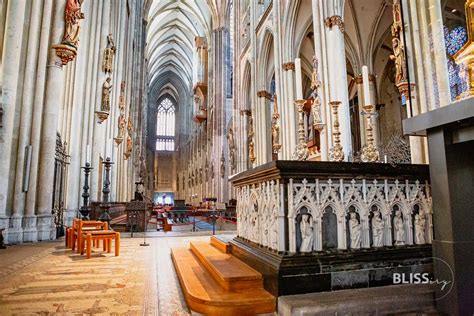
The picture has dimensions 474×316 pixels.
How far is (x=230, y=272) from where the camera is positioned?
2.66 meters

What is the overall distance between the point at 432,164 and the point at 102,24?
36.2 ft

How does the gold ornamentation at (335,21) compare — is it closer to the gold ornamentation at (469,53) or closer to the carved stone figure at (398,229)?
the gold ornamentation at (469,53)

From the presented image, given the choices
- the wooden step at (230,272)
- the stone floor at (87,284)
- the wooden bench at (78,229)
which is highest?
the wooden bench at (78,229)

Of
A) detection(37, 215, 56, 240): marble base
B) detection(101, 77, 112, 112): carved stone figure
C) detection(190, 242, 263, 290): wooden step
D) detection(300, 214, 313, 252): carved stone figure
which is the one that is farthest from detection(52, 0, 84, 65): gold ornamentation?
detection(300, 214, 313, 252): carved stone figure

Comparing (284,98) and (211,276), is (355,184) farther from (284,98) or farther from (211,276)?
(284,98)

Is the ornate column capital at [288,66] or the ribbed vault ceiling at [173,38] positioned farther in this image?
the ribbed vault ceiling at [173,38]

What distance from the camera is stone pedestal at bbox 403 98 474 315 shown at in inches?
84.7

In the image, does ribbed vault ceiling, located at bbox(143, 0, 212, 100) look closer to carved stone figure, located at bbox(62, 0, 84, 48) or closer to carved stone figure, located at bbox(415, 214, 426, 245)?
carved stone figure, located at bbox(62, 0, 84, 48)

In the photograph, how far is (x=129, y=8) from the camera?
56.0 ft

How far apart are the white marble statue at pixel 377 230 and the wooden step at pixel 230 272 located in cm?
109

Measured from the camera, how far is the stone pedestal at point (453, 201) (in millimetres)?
2152

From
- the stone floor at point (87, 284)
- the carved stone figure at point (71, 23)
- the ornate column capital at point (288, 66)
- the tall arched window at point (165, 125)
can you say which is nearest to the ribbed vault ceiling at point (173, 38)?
the tall arched window at point (165, 125)

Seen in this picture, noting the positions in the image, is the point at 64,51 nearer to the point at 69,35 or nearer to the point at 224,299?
the point at 69,35

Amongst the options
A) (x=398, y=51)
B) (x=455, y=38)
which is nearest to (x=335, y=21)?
(x=398, y=51)
